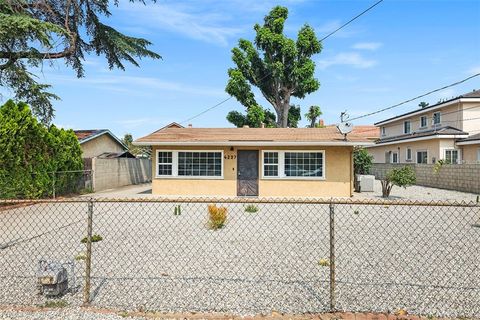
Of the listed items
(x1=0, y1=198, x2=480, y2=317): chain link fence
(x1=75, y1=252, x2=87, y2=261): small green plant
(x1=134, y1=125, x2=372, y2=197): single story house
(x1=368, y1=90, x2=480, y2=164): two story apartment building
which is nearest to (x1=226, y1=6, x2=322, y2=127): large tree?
(x1=368, y1=90, x2=480, y2=164): two story apartment building

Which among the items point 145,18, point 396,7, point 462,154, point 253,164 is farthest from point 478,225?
point 462,154

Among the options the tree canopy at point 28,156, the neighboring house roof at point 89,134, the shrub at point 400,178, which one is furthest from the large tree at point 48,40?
the shrub at point 400,178

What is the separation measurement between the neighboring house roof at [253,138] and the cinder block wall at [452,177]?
6.84 m

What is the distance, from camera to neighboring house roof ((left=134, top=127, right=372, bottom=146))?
1595cm

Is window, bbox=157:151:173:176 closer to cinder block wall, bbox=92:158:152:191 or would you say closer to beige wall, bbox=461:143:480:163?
cinder block wall, bbox=92:158:152:191

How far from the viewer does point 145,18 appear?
14945 millimetres

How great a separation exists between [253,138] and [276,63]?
47.4 ft

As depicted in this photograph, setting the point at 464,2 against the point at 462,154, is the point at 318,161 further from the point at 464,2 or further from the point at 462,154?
the point at 462,154

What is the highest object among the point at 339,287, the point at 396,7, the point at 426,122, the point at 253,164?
the point at 396,7

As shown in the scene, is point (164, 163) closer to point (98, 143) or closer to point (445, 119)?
point (98, 143)

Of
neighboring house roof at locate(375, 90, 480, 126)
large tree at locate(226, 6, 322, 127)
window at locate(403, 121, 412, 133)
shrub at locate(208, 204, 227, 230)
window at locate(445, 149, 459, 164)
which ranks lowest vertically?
shrub at locate(208, 204, 227, 230)

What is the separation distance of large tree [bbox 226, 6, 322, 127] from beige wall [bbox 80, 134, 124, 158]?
1041 cm

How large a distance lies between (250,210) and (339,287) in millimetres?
7536

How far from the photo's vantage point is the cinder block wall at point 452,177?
18484 millimetres
